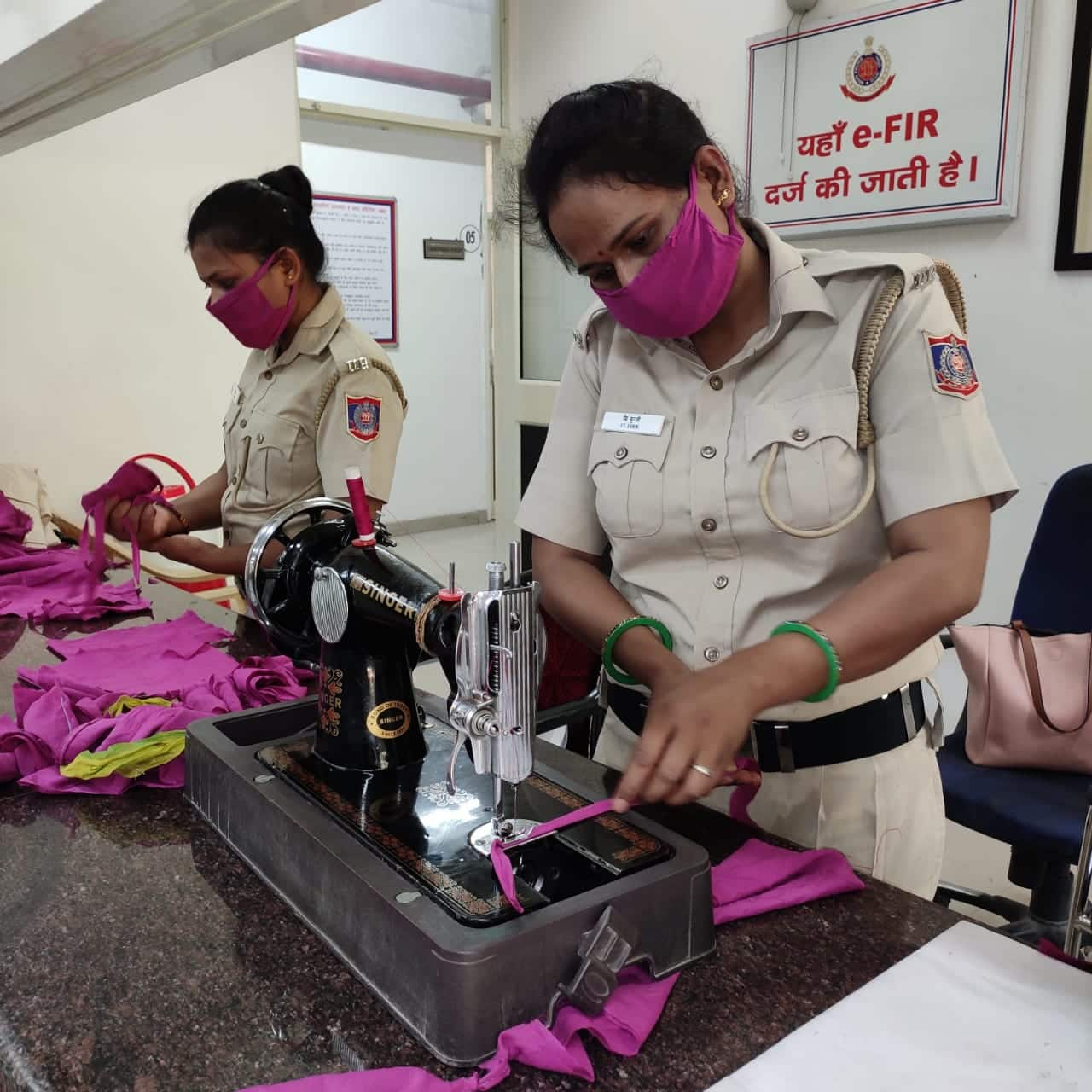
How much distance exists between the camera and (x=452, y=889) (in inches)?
33.9

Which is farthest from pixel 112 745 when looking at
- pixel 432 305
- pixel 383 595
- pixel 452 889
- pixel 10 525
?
pixel 432 305

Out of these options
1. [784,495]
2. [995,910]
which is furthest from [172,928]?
[995,910]

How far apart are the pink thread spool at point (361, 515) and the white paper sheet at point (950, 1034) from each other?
63cm

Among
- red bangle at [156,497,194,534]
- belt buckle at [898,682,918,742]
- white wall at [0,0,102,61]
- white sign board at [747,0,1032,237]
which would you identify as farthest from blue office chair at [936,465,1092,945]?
white wall at [0,0,102,61]

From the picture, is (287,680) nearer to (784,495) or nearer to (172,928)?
(172,928)

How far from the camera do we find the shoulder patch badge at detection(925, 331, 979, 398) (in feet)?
3.69

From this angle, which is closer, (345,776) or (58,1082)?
(58,1082)

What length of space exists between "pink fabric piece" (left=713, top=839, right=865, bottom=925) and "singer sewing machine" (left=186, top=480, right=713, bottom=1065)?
7cm

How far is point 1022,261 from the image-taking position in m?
2.92

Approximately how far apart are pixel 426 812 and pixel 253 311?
129 cm

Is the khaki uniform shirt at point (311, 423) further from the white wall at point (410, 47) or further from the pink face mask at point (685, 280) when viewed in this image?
the white wall at point (410, 47)

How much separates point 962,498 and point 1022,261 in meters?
2.18

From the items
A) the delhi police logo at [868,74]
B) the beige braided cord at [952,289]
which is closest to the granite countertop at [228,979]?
the beige braided cord at [952,289]

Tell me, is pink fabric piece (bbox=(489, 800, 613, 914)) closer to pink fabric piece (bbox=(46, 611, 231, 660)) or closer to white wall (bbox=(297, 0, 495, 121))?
pink fabric piece (bbox=(46, 611, 231, 660))
